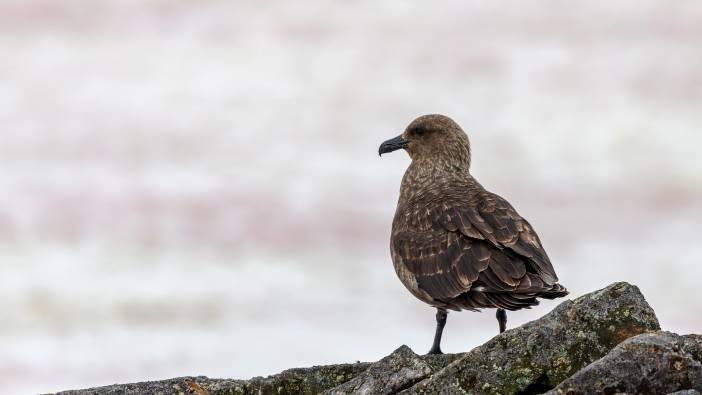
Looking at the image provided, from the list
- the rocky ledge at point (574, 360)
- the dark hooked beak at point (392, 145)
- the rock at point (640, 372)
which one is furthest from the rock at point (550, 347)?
the dark hooked beak at point (392, 145)

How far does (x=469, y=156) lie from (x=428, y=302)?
3.29 metres

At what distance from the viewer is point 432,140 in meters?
12.9

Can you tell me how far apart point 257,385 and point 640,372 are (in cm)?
316

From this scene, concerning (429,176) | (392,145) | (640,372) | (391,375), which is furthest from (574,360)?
(392,145)

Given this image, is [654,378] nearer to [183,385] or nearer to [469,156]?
[183,385]

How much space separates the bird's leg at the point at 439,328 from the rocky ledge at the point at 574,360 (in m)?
3.26

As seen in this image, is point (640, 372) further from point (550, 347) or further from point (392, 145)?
point (392, 145)

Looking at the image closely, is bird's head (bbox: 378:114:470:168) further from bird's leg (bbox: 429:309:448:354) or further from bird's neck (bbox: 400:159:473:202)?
bird's leg (bbox: 429:309:448:354)

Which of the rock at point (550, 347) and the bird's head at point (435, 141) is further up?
the bird's head at point (435, 141)

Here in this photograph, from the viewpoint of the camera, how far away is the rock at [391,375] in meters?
6.22

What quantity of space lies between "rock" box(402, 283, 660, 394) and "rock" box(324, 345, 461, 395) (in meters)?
0.26

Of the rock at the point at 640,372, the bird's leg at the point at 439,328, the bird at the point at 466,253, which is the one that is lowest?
the rock at the point at 640,372

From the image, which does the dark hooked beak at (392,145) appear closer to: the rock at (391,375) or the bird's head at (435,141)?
the bird's head at (435,141)

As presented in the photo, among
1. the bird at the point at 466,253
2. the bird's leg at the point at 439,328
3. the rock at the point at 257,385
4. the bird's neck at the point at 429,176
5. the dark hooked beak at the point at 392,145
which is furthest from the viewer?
the dark hooked beak at the point at 392,145
